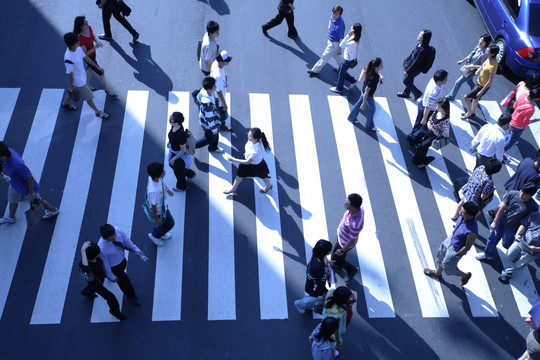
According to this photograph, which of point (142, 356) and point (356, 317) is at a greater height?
point (356, 317)

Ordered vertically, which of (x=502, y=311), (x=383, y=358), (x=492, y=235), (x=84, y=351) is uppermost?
(x=492, y=235)

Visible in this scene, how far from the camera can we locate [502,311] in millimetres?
7703

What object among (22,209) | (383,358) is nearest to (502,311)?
(383,358)

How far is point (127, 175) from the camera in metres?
8.91

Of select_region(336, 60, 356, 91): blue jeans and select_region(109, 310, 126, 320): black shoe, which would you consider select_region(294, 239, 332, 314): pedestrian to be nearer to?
select_region(109, 310, 126, 320): black shoe

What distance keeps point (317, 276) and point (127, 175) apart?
445cm

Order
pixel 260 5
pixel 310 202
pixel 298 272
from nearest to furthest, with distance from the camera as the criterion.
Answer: pixel 298 272, pixel 310 202, pixel 260 5

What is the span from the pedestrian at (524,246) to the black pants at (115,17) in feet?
31.1

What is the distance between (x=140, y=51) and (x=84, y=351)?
735 centimetres

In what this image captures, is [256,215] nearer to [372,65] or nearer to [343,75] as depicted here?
[372,65]

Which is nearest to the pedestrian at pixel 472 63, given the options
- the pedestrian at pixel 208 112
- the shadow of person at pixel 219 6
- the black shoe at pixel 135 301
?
the pedestrian at pixel 208 112

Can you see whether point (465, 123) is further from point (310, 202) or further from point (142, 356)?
point (142, 356)

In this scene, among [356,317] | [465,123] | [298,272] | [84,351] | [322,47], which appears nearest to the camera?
[84,351]

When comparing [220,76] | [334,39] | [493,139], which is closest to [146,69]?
[220,76]
